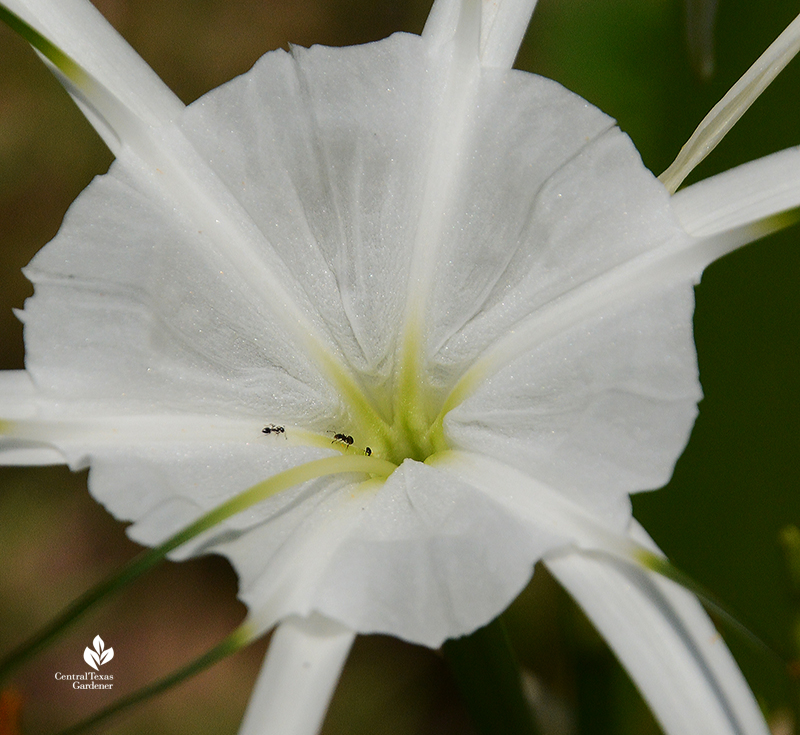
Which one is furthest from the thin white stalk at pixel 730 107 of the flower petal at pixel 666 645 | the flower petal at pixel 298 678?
the flower petal at pixel 298 678

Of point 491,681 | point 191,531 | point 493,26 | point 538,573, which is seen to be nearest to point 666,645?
point 491,681

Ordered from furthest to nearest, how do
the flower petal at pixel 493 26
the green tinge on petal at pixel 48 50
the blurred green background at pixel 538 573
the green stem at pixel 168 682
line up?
the blurred green background at pixel 538 573 < the flower petal at pixel 493 26 < the green tinge on petal at pixel 48 50 < the green stem at pixel 168 682

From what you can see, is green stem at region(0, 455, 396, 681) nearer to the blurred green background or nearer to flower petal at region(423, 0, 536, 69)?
flower petal at region(423, 0, 536, 69)

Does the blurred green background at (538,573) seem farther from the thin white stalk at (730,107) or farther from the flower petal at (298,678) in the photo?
the flower petal at (298,678)

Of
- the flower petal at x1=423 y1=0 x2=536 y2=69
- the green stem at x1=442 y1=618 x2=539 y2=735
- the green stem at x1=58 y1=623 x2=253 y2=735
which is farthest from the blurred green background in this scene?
the green stem at x1=58 y1=623 x2=253 y2=735

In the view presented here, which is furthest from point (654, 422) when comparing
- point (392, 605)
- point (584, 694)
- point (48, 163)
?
point (48, 163)

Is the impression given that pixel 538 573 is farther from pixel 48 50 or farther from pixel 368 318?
pixel 48 50
